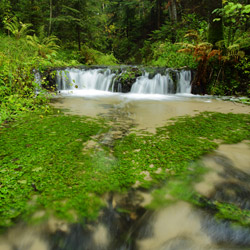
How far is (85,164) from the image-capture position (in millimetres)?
2053

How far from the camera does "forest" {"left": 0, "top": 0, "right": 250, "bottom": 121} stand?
166 inches

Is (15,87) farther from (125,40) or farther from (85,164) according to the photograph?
(125,40)

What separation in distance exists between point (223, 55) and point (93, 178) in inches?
305

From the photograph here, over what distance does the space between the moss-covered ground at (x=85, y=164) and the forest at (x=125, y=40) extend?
1293 mm

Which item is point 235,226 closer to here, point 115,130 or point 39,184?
point 39,184

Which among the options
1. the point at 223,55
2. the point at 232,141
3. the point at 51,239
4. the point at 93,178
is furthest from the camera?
the point at 223,55

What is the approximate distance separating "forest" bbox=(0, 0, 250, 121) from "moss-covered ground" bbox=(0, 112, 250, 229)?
1293 mm

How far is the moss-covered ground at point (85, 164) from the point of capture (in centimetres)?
151

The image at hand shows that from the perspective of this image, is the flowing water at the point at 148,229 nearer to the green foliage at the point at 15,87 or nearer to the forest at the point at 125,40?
the forest at the point at 125,40

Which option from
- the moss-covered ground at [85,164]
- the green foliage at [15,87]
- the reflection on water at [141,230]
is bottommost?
the reflection on water at [141,230]

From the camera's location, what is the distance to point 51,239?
128 centimetres

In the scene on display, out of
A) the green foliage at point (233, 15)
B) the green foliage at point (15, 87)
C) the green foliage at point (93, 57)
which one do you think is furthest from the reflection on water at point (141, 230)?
the green foliage at point (93, 57)

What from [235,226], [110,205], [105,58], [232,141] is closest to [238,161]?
[232,141]

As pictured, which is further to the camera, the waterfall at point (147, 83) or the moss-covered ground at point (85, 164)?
the waterfall at point (147, 83)
